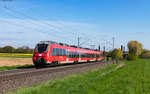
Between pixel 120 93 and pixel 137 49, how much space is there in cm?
11326

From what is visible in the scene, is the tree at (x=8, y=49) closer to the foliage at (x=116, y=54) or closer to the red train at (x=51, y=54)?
the foliage at (x=116, y=54)

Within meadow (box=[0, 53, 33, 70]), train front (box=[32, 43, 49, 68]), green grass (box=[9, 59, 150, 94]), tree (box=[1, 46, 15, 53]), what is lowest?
green grass (box=[9, 59, 150, 94])

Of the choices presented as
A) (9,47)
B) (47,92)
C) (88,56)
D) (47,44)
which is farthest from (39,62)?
(9,47)

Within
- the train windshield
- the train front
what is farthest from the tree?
the train front

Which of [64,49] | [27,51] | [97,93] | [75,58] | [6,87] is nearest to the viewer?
[97,93]

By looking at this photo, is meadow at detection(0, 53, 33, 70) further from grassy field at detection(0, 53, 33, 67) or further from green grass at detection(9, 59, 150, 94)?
green grass at detection(9, 59, 150, 94)

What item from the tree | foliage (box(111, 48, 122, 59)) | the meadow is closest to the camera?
the meadow

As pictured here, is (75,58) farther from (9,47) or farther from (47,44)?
(9,47)

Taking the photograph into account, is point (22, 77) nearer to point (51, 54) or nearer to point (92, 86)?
point (92, 86)

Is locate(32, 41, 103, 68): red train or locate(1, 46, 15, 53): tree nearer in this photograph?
locate(32, 41, 103, 68): red train

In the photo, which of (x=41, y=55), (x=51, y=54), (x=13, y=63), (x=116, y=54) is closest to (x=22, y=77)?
(x=41, y=55)

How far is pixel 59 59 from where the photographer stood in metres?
26.6

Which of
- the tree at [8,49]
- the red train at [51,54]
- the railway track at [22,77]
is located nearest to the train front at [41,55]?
the red train at [51,54]

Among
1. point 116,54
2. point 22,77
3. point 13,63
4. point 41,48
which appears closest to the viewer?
point 22,77
